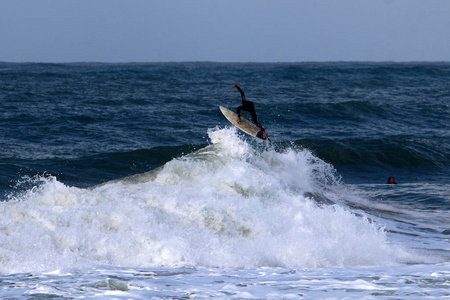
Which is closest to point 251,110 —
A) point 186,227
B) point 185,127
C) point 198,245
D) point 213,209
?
point 213,209

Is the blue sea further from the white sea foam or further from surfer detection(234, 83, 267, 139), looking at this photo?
surfer detection(234, 83, 267, 139)

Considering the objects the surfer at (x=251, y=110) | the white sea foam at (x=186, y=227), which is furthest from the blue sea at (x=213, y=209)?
the surfer at (x=251, y=110)

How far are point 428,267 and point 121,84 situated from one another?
127ft

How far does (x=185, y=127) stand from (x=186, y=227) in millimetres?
16725

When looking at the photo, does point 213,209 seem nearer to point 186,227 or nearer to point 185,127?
point 186,227

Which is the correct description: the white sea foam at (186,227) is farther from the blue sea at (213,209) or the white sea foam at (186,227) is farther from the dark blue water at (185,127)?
the dark blue water at (185,127)

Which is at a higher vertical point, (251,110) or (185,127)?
(251,110)

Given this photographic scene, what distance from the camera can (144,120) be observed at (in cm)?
2770

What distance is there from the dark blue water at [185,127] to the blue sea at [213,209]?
11cm

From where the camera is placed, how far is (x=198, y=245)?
919 cm

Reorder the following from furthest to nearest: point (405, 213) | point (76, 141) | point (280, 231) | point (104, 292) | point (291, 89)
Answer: point (291, 89), point (76, 141), point (405, 213), point (280, 231), point (104, 292)

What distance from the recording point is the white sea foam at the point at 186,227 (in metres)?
8.49

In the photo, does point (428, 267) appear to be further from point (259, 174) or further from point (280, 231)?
point (259, 174)

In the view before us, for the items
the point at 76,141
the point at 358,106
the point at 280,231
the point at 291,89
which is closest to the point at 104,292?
the point at 280,231
